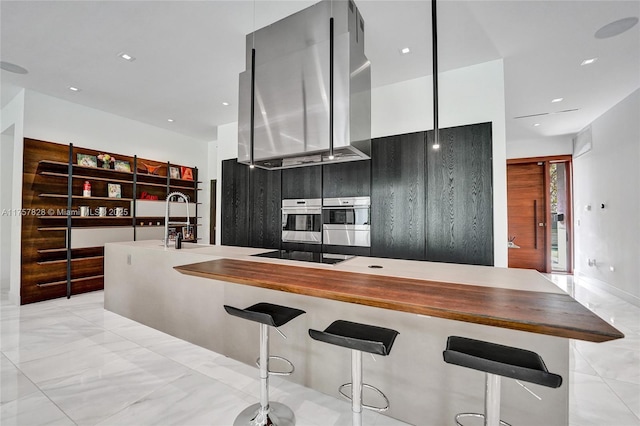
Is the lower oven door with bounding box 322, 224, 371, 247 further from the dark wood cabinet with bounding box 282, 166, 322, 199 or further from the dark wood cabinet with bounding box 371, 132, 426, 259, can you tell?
the dark wood cabinet with bounding box 282, 166, 322, 199

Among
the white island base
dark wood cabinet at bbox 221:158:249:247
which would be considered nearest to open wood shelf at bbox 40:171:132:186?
dark wood cabinet at bbox 221:158:249:247

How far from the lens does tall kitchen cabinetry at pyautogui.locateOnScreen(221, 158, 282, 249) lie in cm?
448

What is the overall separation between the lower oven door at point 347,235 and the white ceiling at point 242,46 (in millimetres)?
1947

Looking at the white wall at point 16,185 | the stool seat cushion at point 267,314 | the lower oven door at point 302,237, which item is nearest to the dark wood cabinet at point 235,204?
the lower oven door at point 302,237

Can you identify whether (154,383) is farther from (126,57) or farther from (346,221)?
(126,57)

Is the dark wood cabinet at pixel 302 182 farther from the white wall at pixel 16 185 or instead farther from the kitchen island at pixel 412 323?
the white wall at pixel 16 185

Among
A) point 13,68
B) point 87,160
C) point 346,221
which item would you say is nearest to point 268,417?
point 346,221

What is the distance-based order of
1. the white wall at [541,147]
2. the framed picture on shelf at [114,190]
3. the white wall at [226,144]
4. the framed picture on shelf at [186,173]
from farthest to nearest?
the framed picture on shelf at [186,173] < the white wall at [541,147] < the white wall at [226,144] < the framed picture on shelf at [114,190]

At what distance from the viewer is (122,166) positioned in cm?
523

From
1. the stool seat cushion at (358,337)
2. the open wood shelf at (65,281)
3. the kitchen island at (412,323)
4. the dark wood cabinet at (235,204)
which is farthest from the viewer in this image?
the dark wood cabinet at (235,204)

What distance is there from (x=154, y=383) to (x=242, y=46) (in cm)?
323

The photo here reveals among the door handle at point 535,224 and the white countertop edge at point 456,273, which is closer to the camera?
the white countertop edge at point 456,273

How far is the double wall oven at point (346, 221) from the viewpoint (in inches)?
147

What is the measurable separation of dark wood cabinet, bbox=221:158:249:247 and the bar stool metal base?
3.05 metres
